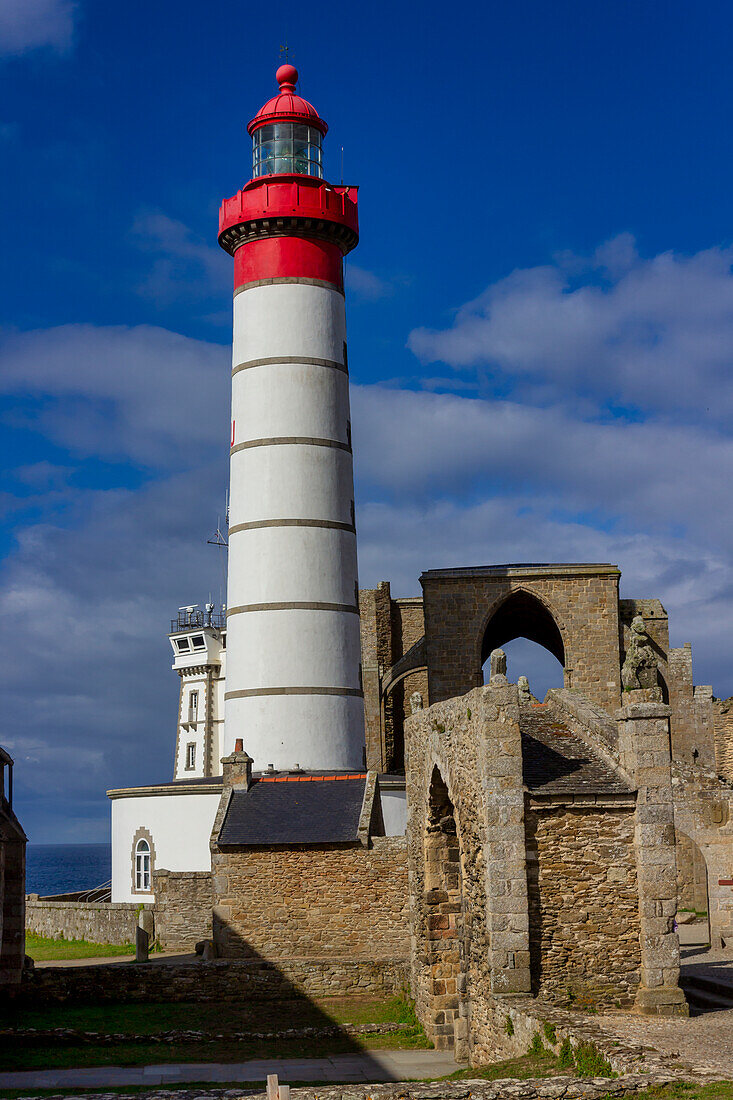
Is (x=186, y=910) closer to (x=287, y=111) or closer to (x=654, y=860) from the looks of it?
(x=654, y=860)

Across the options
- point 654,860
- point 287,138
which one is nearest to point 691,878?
point 654,860

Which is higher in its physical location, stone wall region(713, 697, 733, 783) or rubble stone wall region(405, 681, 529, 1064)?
stone wall region(713, 697, 733, 783)

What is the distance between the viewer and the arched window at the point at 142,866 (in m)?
27.3

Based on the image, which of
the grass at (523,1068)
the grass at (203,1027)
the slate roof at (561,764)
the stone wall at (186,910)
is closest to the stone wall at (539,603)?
the stone wall at (186,910)

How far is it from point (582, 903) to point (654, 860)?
2.90 ft

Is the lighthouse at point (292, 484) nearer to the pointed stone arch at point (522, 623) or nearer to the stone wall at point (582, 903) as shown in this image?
the pointed stone arch at point (522, 623)

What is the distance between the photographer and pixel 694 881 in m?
24.0

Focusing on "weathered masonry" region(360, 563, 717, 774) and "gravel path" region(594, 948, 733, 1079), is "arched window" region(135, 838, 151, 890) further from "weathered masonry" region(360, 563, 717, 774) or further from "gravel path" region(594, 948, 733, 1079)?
"gravel path" region(594, 948, 733, 1079)

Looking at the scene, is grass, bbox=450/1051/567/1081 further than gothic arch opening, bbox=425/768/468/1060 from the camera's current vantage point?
No

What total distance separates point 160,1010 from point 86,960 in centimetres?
699

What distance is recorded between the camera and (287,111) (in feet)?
88.5

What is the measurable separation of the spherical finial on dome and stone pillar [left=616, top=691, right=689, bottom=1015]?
20.1 m

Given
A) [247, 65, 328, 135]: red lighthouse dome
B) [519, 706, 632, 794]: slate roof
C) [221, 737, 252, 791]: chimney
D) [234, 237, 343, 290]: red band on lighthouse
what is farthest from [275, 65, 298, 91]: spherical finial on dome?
[519, 706, 632, 794]: slate roof

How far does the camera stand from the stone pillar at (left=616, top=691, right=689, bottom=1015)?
482 inches
